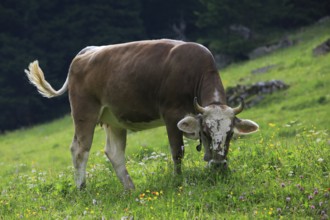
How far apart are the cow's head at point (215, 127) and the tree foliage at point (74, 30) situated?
106ft

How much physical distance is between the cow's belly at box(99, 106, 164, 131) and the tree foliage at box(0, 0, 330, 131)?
30.8 meters

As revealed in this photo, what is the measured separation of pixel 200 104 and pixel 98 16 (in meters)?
38.0

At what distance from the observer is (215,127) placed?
8453 mm

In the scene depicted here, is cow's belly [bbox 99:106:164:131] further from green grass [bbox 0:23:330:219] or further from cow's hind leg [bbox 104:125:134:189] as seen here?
green grass [bbox 0:23:330:219]

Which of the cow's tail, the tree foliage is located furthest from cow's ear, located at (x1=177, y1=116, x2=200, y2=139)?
the tree foliage

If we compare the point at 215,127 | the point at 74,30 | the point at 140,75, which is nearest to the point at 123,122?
the point at 140,75

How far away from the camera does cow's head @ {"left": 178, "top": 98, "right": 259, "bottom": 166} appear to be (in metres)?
8.41

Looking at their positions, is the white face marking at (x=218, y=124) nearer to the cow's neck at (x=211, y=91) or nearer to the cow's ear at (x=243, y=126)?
the cow's ear at (x=243, y=126)

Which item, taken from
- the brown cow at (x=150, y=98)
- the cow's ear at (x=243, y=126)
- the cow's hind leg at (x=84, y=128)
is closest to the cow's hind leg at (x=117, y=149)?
the brown cow at (x=150, y=98)

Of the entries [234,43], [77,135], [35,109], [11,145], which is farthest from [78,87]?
[35,109]

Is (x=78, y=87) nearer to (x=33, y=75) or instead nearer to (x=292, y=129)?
(x=33, y=75)

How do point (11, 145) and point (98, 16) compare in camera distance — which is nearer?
point (11, 145)

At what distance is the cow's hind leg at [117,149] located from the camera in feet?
33.2

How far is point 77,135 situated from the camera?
10.4 m
